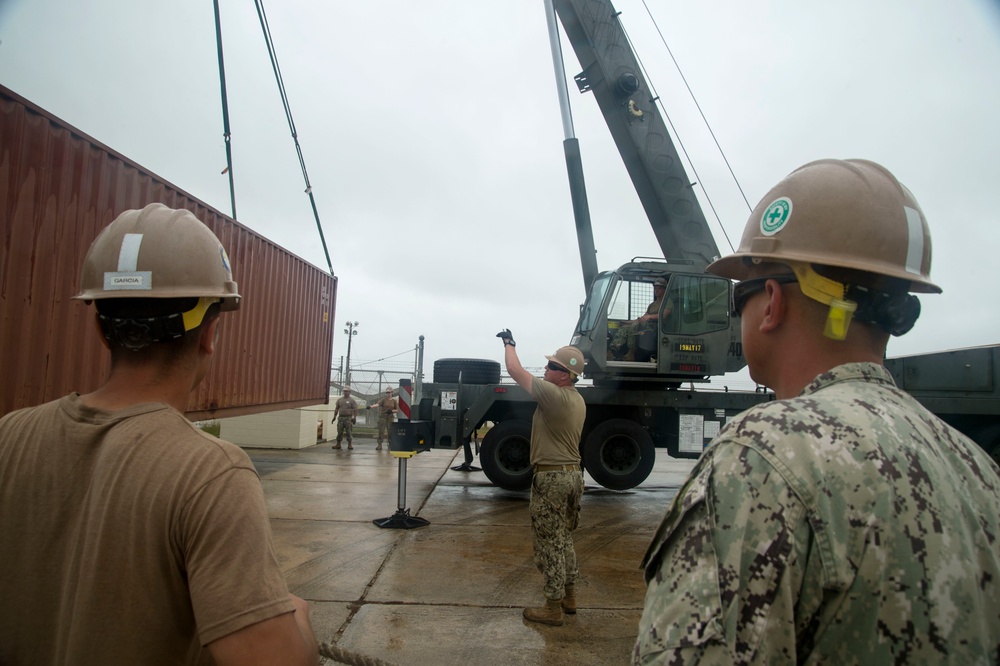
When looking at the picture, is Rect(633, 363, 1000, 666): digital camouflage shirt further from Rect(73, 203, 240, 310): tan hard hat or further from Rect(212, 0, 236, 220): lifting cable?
Rect(212, 0, 236, 220): lifting cable

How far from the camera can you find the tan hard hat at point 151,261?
4.23ft

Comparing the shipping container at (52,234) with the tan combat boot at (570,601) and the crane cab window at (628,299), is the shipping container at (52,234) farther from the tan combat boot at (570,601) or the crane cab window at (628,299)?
the crane cab window at (628,299)

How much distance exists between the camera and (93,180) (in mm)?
4875

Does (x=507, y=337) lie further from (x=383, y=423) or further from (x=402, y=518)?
(x=383, y=423)

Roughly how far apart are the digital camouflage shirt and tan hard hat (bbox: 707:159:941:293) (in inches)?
13.7

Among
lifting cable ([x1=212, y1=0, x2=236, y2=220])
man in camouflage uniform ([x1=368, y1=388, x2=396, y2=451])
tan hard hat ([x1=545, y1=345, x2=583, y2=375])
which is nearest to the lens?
tan hard hat ([x1=545, y1=345, x2=583, y2=375])

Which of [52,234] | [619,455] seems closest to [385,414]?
[619,455]

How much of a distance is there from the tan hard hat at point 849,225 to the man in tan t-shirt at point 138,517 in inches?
44.4

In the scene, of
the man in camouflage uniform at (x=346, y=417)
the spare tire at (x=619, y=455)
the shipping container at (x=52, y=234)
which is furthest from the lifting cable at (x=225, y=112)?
the man in camouflage uniform at (x=346, y=417)

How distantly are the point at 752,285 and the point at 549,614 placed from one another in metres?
3.57

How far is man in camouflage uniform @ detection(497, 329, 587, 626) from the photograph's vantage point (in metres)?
4.23

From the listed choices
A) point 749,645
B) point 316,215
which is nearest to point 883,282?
point 749,645

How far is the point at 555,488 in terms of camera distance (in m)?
4.38

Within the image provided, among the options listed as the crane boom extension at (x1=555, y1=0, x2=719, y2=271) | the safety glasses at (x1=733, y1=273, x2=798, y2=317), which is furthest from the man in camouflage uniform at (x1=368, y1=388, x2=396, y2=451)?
the safety glasses at (x1=733, y1=273, x2=798, y2=317)
